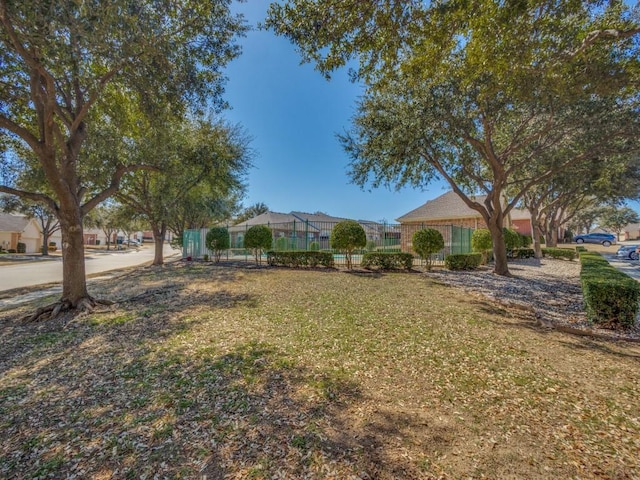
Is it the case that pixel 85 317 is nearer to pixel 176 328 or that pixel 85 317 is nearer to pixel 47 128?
pixel 176 328

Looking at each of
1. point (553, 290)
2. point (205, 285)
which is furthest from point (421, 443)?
point (553, 290)

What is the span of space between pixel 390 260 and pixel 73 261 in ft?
33.4

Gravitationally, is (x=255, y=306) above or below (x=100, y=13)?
below

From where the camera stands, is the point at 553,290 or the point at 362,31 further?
the point at 553,290

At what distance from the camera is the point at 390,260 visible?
12.0m

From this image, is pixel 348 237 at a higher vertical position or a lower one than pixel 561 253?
higher

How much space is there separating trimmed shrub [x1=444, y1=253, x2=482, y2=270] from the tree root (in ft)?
41.0

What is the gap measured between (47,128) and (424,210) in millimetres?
22654

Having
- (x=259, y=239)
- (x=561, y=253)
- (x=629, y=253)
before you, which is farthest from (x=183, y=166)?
(x=629, y=253)

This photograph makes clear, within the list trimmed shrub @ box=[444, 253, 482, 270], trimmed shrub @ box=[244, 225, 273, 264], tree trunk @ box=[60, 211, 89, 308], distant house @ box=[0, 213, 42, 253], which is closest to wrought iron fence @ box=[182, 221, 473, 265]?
trimmed shrub @ box=[244, 225, 273, 264]

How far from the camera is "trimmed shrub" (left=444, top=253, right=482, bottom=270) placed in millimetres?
12665

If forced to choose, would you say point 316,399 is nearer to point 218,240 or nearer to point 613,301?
point 613,301

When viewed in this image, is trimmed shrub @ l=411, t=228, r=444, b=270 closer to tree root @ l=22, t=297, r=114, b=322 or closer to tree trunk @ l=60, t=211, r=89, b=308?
tree root @ l=22, t=297, r=114, b=322

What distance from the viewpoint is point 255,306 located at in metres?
6.80
